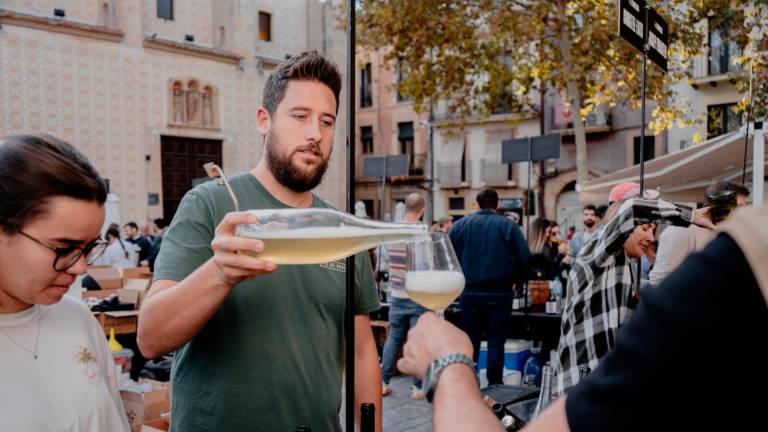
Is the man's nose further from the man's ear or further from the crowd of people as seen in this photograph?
the man's ear

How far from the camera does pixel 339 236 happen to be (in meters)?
1.05

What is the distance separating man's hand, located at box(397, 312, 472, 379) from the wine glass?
0.06 m

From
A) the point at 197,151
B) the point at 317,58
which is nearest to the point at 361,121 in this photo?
the point at 197,151

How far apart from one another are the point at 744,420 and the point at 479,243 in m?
5.04

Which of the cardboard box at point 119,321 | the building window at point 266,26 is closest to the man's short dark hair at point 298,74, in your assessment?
the cardboard box at point 119,321

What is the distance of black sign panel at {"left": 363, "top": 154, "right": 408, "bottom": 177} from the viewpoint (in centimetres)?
1457

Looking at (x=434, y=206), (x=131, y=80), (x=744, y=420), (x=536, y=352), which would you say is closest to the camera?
(x=744, y=420)

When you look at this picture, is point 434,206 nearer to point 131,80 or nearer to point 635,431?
point 131,80

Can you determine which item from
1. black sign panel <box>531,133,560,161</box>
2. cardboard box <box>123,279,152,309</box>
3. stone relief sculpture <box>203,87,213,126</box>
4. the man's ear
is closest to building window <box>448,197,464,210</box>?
stone relief sculpture <box>203,87,213,126</box>

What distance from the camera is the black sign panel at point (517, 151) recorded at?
10789 millimetres

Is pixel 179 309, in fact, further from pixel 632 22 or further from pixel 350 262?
pixel 632 22

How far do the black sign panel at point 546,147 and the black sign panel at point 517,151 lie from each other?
23 centimetres

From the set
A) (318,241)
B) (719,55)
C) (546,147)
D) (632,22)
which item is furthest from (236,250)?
(719,55)

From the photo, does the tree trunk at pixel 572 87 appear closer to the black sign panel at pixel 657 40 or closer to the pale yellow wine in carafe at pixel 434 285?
the black sign panel at pixel 657 40
